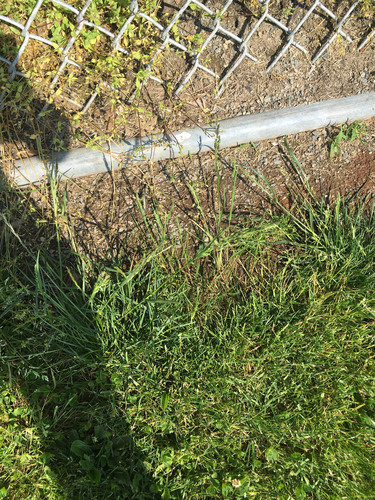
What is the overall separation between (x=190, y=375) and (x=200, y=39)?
1.99 m

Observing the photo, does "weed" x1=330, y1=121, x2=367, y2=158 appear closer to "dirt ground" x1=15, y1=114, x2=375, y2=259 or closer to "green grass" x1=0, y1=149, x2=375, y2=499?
"dirt ground" x1=15, y1=114, x2=375, y2=259

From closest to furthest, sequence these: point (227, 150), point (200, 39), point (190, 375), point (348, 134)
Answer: point (190, 375) → point (200, 39) → point (227, 150) → point (348, 134)

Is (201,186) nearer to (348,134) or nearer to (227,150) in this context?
(227,150)

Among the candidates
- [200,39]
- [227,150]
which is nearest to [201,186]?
[227,150]

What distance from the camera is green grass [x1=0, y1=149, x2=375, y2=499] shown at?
5.96ft

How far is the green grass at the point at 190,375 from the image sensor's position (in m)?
1.82

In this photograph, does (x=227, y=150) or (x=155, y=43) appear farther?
(x=227, y=150)

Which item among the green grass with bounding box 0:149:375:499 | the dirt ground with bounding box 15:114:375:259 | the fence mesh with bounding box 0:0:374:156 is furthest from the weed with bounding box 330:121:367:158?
the green grass with bounding box 0:149:375:499

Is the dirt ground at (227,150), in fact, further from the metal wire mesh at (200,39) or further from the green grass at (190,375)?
the green grass at (190,375)

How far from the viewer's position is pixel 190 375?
1926mm

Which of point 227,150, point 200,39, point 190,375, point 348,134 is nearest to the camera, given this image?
point 190,375

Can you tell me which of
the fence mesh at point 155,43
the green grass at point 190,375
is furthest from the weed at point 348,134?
the green grass at point 190,375

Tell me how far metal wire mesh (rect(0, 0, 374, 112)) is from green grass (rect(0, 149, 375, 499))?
3.25 ft

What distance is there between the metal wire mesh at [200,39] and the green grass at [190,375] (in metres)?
0.99
